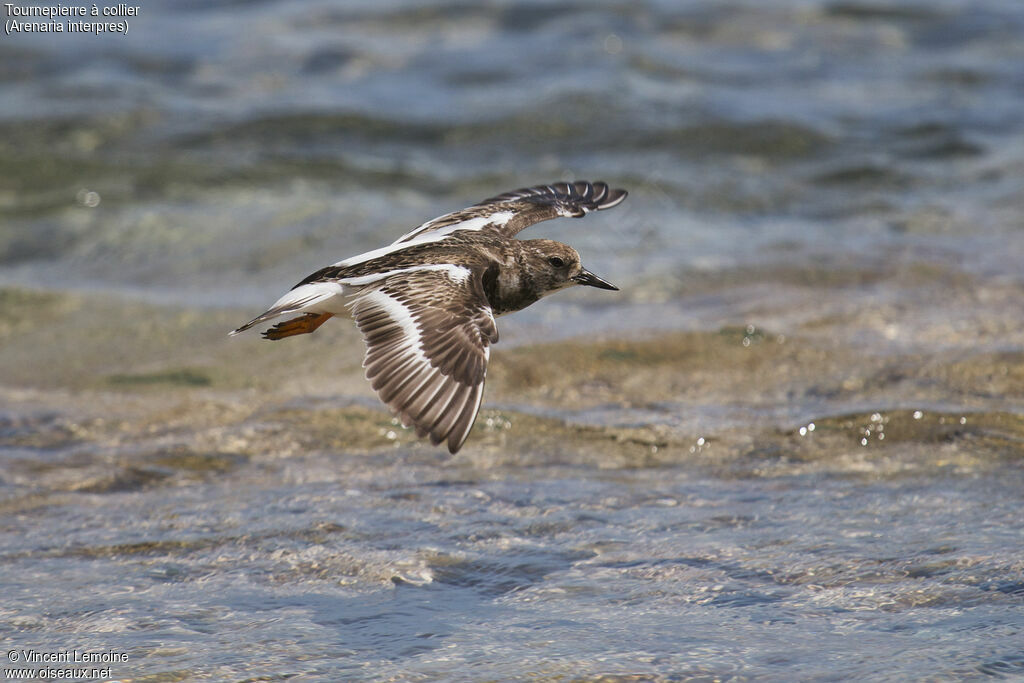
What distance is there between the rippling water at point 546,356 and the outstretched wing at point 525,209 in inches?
32.3

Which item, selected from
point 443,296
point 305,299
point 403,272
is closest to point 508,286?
point 403,272

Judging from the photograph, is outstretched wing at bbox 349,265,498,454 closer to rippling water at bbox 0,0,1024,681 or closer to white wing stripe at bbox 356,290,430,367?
white wing stripe at bbox 356,290,430,367

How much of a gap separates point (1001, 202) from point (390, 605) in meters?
7.25

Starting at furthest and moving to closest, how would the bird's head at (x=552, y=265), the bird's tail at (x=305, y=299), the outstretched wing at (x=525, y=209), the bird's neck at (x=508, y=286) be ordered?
the outstretched wing at (x=525, y=209), the bird's head at (x=552, y=265), the bird's neck at (x=508, y=286), the bird's tail at (x=305, y=299)

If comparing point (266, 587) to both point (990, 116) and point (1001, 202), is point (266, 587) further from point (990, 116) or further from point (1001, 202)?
point (990, 116)

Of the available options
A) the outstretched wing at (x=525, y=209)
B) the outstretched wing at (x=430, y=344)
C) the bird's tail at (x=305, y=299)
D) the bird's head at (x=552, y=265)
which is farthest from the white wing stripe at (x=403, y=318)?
the bird's head at (x=552, y=265)

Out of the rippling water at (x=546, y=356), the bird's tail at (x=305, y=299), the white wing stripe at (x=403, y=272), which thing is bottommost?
the rippling water at (x=546, y=356)

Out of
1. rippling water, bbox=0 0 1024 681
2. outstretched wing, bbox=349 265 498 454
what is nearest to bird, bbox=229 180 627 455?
outstretched wing, bbox=349 265 498 454

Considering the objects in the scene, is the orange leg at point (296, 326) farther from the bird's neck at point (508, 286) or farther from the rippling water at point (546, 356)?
the bird's neck at point (508, 286)

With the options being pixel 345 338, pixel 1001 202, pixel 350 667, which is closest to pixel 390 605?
pixel 350 667

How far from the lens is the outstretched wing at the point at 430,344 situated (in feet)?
12.6

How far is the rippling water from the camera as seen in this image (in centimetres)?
396

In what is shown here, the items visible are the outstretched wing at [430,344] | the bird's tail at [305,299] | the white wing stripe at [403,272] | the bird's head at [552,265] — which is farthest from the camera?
the bird's head at [552,265]

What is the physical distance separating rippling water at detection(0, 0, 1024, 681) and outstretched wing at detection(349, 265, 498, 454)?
2.23 ft
